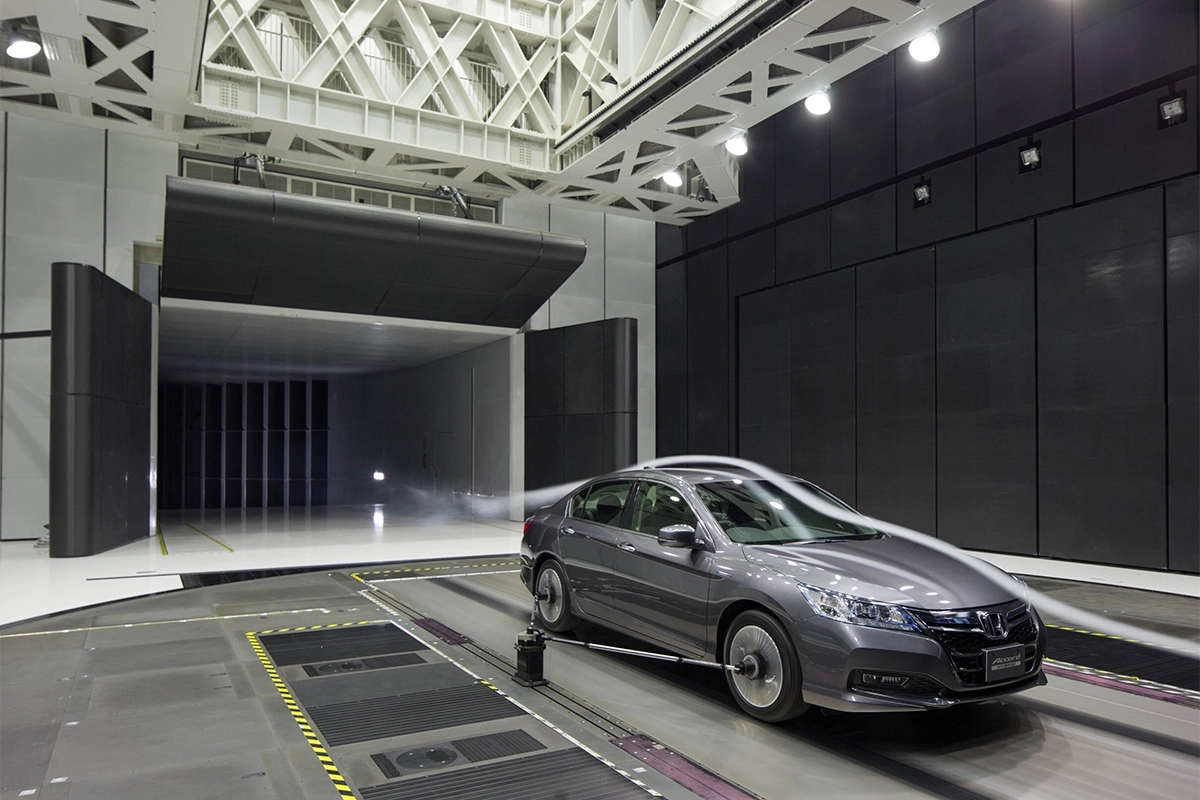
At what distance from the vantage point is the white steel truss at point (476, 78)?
12.9m

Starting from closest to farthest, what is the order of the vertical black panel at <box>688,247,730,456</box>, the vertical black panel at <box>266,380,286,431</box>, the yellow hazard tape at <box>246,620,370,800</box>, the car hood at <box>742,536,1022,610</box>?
the yellow hazard tape at <box>246,620,370,800</box>
the car hood at <box>742,536,1022,610</box>
the vertical black panel at <box>688,247,730,456</box>
the vertical black panel at <box>266,380,286,431</box>

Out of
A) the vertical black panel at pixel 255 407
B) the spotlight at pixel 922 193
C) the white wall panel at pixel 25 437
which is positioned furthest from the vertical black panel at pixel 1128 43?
the vertical black panel at pixel 255 407

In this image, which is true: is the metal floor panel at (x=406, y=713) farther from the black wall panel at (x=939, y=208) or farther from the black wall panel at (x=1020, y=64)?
the black wall panel at (x=1020, y=64)

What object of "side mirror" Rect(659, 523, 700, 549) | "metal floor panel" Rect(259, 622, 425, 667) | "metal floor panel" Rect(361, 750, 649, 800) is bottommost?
"metal floor panel" Rect(259, 622, 425, 667)

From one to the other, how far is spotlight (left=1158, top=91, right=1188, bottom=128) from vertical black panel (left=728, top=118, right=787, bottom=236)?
26.9 ft

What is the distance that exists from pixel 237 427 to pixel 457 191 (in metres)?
16.8

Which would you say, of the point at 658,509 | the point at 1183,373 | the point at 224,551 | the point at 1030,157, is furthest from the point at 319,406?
the point at 658,509

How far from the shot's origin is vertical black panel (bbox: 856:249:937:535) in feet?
49.3

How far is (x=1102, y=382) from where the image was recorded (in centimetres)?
1232

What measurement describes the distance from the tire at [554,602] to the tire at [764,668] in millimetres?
2032

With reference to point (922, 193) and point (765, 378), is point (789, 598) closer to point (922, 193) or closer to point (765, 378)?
point (922, 193)

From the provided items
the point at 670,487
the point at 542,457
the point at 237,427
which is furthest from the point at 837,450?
the point at 237,427

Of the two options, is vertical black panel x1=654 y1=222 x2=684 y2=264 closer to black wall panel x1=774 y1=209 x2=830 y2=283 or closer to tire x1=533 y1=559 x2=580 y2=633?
black wall panel x1=774 y1=209 x2=830 y2=283

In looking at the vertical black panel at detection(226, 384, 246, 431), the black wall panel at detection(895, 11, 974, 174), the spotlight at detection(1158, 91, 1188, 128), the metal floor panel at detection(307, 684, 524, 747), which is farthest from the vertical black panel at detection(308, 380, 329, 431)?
the metal floor panel at detection(307, 684, 524, 747)
